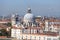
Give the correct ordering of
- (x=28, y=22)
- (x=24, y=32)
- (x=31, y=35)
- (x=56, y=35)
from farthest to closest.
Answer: (x=28, y=22)
(x=24, y=32)
(x=31, y=35)
(x=56, y=35)

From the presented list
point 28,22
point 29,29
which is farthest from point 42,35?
point 28,22

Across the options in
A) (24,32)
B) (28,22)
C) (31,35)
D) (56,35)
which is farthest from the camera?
(28,22)

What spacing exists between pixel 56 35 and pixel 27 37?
1813 mm

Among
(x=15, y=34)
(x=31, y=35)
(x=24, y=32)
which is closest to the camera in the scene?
(x=31, y=35)

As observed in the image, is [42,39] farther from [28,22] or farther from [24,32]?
[28,22]

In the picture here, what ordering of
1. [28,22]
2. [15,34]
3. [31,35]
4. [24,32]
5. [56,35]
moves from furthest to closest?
[28,22] < [15,34] < [24,32] < [31,35] < [56,35]

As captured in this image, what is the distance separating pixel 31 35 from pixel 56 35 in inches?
62.2

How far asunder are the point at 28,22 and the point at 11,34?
2.62 meters

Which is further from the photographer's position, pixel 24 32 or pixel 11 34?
pixel 11 34

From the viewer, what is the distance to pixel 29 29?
18.2 metres

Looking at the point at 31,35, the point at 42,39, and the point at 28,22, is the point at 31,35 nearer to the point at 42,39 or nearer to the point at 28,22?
the point at 42,39

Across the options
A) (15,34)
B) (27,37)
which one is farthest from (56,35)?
(15,34)

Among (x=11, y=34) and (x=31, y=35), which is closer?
(x=31, y=35)

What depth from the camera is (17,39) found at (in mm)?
15664
